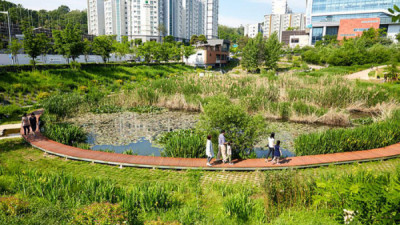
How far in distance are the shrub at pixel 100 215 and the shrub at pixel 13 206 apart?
1454mm

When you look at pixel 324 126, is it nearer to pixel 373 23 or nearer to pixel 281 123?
pixel 281 123

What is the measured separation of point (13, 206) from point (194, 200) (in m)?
3.86

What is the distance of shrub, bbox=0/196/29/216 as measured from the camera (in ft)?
17.8

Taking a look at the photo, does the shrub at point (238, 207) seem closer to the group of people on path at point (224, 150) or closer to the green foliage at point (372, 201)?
the green foliage at point (372, 201)

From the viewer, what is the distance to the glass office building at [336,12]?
237ft

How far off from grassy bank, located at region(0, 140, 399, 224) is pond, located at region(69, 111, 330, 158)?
406cm

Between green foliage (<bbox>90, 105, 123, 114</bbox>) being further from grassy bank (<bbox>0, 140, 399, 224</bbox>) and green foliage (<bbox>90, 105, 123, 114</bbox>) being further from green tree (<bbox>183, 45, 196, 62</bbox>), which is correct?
green tree (<bbox>183, 45, 196, 62</bbox>)

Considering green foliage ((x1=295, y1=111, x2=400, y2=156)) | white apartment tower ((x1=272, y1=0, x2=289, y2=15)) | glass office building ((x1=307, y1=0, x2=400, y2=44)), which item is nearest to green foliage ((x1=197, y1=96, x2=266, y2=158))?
green foliage ((x1=295, y1=111, x2=400, y2=156))

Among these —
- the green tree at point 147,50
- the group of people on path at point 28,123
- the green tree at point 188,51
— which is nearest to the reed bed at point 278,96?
the group of people on path at point 28,123

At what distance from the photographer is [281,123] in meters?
16.6

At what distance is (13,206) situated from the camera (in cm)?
554

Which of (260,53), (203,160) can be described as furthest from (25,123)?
(260,53)

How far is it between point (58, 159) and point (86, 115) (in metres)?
8.42

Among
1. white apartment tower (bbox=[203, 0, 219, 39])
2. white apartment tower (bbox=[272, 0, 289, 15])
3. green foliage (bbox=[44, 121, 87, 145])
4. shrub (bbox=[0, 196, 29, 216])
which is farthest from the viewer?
white apartment tower (bbox=[272, 0, 289, 15])
